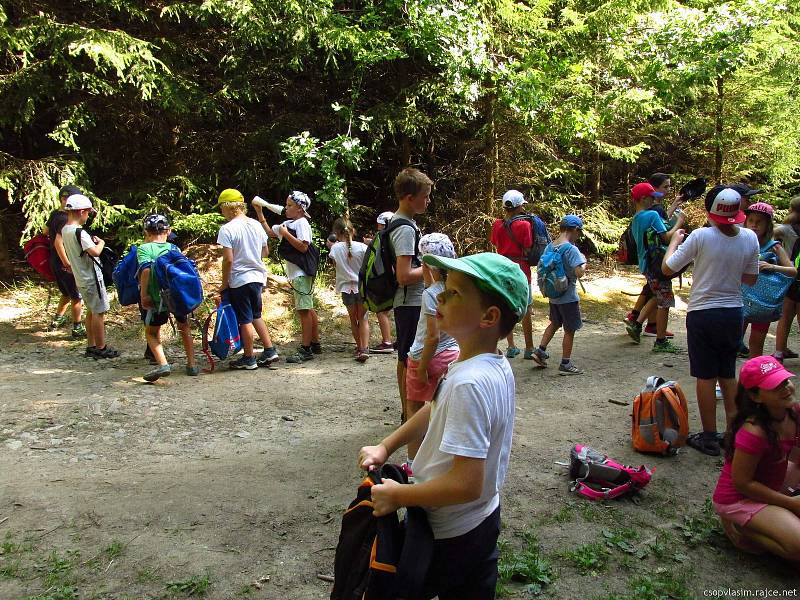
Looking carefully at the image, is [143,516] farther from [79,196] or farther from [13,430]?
[79,196]

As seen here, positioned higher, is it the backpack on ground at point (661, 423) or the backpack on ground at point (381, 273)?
the backpack on ground at point (381, 273)

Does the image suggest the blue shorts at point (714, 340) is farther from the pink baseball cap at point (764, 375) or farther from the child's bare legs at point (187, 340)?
the child's bare legs at point (187, 340)

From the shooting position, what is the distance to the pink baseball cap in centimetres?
339

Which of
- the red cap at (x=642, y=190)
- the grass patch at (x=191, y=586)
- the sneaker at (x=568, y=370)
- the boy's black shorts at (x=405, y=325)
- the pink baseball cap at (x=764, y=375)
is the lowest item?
the grass patch at (x=191, y=586)

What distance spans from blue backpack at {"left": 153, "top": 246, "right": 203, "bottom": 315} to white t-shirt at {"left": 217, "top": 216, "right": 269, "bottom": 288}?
0.49 metres

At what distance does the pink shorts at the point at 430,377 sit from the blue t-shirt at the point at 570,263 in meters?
3.28

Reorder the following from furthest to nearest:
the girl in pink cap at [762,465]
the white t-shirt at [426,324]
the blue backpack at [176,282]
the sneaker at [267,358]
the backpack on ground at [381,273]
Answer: the sneaker at [267,358] < the blue backpack at [176,282] < the backpack on ground at [381,273] < the white t-shirt at [426,324] < the girl in pink cap at [762,465]

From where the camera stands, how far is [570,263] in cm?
684

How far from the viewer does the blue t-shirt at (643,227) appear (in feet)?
23.8

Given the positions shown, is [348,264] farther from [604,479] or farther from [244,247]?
[604,479]

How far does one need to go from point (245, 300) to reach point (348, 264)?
1.46 metres

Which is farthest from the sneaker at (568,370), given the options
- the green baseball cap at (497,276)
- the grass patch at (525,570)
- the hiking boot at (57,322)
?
the hiking boot at (57,322)

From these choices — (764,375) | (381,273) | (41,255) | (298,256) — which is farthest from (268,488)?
(41,255)

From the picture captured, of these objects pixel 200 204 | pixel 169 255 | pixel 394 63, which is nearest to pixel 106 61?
pixel 200 204
